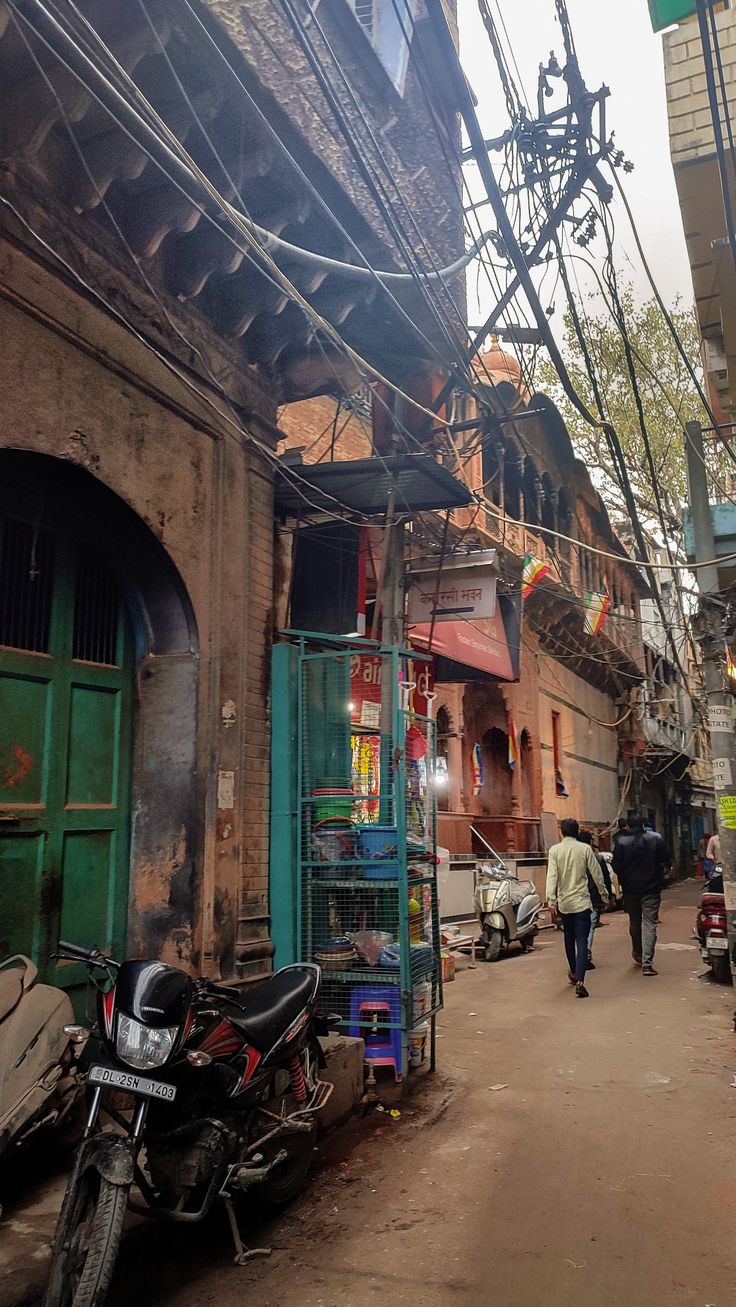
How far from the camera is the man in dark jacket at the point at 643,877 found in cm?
1051

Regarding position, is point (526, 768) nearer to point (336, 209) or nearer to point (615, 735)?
point (615, 735)

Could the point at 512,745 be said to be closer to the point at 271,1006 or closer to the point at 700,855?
the point at 271,1006

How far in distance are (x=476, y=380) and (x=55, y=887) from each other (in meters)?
6.37

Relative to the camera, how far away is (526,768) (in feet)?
61.2

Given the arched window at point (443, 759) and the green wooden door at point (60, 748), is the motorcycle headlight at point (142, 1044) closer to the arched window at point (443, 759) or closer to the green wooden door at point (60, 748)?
the green wooden door at point (60, 748)

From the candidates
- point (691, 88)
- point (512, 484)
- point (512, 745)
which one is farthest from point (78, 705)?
point (512, 484)

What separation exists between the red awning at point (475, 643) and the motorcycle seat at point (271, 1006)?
6.12 meters

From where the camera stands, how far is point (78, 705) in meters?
5.46

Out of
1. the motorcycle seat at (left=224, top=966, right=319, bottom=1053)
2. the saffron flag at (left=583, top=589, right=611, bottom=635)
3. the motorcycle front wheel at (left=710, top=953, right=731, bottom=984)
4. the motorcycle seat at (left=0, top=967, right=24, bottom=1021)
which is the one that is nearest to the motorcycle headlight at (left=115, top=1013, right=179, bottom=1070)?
the motorcycle seat at (left=224, top=966, right=319, bottom=1053)

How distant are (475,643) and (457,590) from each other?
2.52 meters

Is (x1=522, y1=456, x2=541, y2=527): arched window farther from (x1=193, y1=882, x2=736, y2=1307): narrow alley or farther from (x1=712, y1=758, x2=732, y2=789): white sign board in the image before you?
(x1=193, y1=882, x2=736, y2=1307): narrow alley

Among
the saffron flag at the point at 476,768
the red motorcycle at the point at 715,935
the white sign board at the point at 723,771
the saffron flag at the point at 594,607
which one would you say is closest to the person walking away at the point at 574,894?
the red motorcycle at the point at 715,935

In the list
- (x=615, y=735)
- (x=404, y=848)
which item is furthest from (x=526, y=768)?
(x=404, y=848)

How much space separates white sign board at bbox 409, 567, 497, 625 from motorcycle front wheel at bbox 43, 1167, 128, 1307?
20.2 feet
